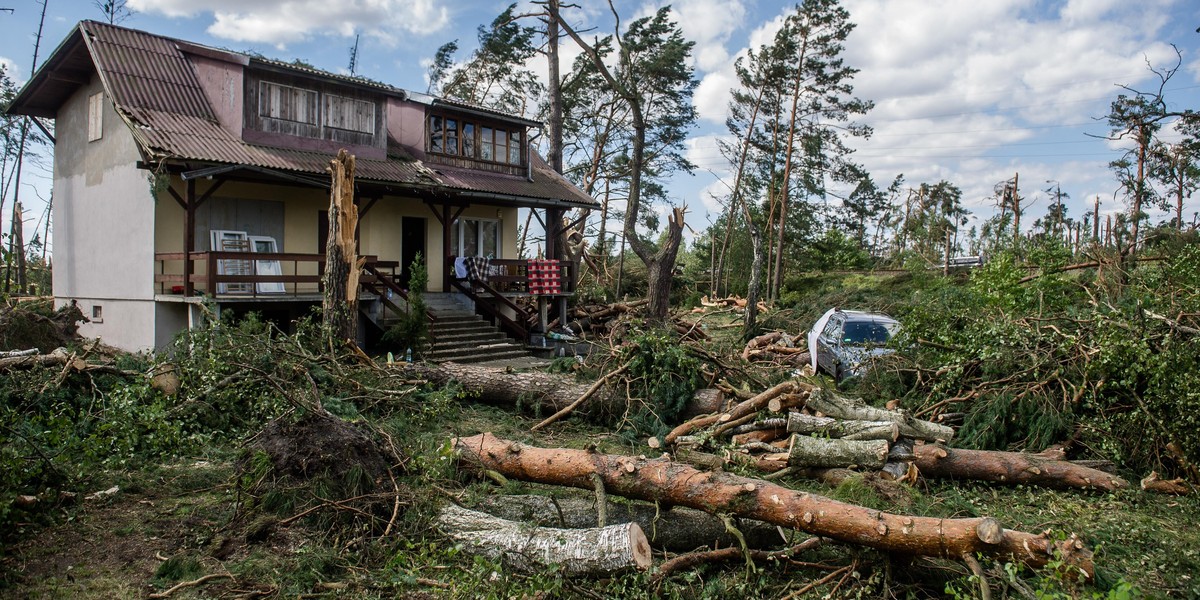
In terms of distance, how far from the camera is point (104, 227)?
17.1 m

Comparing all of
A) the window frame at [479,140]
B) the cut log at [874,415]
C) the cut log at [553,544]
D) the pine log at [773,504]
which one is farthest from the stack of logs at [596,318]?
the cut log at [553,544]

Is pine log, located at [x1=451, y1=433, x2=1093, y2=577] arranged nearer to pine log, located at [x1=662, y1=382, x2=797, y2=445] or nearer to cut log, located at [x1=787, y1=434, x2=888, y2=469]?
cut log, located at [x1=787, y1=434, x2=888, y2=469]

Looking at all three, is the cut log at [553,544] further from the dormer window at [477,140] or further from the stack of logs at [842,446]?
the dormer window at [477,140]

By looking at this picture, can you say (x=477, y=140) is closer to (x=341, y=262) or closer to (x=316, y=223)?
(x=316, y=223)

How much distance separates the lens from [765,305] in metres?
28.7

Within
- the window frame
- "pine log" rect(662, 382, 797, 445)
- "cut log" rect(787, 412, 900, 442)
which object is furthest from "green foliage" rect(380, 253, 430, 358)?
"cut log" rect(787, 412, 900, 442)

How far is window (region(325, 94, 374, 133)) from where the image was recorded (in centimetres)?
1798

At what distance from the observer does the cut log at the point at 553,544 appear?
5.12m

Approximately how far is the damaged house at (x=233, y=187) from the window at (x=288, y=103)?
0.03 meters

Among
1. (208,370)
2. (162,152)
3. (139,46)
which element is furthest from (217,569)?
(139,46)

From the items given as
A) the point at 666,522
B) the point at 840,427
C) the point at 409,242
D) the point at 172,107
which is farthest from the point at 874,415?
the point at 172,107

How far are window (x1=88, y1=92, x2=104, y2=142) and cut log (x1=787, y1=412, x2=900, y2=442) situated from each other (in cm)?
1694

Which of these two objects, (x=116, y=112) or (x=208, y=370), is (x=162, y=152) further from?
(x=208, y=370)

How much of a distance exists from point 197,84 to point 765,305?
20106 millimetres
